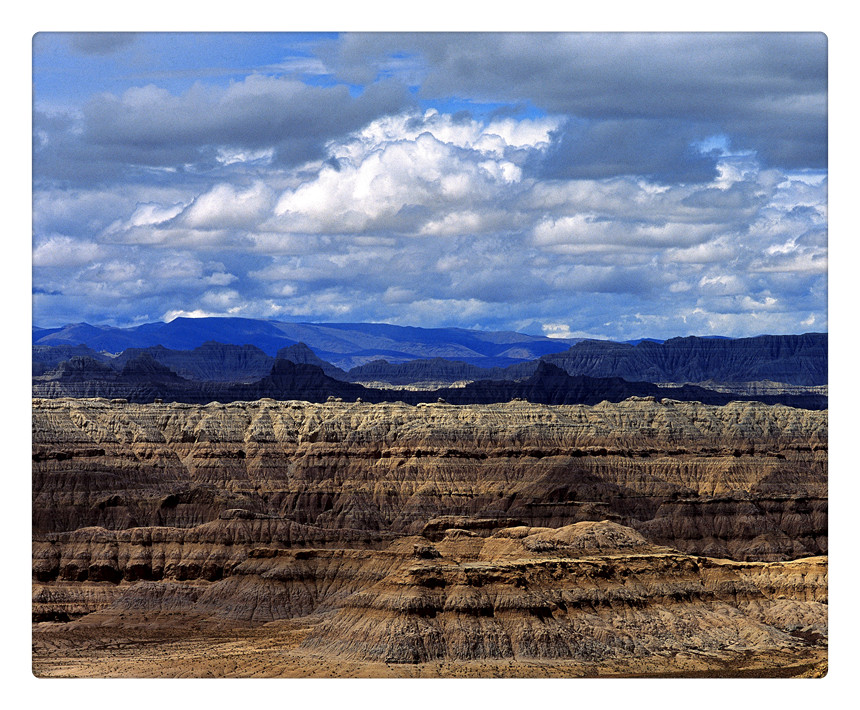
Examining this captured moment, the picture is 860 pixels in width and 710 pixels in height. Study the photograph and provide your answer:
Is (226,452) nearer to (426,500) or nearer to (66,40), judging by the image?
(426,500)

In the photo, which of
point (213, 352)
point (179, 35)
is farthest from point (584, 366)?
point (179, 35)

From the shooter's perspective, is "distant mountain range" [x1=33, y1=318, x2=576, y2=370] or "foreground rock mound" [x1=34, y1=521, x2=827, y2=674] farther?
"distant mountain range" [x1=33, y1=318, x2=576, y2=370]

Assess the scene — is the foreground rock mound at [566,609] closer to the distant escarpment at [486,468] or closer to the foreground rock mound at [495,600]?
the foreground rock mound at [495,600]

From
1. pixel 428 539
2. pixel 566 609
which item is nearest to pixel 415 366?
pixel 428 539

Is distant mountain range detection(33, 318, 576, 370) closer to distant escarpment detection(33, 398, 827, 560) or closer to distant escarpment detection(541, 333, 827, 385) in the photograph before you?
distant escarpment detection(541, 333, 827, 385)

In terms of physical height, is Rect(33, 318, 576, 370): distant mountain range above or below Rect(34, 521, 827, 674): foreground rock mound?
above

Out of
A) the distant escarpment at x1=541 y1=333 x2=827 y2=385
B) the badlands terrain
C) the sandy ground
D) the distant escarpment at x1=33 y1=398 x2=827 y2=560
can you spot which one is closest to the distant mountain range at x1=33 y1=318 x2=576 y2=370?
the distant escarpment at x1=541 y1=333 x2=827 y2=385

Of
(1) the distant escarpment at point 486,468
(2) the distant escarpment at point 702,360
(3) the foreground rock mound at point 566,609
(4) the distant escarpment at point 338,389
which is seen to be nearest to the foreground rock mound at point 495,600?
(3) the foreground rock mound at point 566,609
